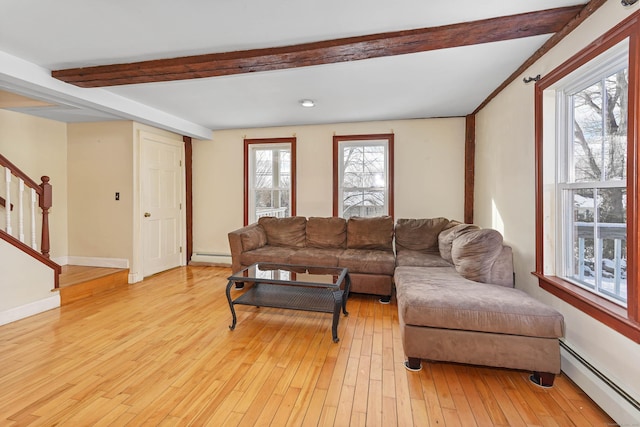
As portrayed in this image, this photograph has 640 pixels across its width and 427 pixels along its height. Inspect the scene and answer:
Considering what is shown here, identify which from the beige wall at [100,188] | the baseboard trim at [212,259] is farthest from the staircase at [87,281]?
the baseboard trim at [212,259]

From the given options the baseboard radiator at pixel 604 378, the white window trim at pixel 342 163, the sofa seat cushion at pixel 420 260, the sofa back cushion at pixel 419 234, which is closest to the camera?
the baseboard radiator at pixel 604 378

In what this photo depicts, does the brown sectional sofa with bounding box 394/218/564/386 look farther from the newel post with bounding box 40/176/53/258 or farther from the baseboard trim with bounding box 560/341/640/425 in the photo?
the newel post with bounding box 40/176/53/258

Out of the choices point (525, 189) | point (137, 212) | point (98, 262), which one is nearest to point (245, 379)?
point (525, 189)

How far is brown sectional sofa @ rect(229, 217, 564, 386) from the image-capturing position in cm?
185

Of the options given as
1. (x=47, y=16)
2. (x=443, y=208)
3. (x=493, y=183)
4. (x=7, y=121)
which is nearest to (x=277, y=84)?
(x=47, y=16)

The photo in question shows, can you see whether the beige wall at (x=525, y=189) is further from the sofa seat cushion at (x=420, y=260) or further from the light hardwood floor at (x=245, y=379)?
the sofa seat cushion at (x=420, y=260)

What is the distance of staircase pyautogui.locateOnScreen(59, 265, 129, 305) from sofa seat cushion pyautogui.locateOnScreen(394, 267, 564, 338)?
3.64 m

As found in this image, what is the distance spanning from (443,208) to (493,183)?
3.36ft

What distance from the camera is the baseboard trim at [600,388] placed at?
1.49m

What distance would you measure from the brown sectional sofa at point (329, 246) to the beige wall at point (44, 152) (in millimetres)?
2699

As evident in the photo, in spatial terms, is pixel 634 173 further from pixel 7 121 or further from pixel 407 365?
pixel 7 121

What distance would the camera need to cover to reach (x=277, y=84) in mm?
3047

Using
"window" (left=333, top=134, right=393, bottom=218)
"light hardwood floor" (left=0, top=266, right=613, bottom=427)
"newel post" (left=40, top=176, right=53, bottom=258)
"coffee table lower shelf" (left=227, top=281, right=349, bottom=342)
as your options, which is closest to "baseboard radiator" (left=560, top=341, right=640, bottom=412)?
"light hardwood floor" (left=0, top=266, right=613, bottom=427)

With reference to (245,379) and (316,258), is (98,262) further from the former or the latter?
(245,379)
